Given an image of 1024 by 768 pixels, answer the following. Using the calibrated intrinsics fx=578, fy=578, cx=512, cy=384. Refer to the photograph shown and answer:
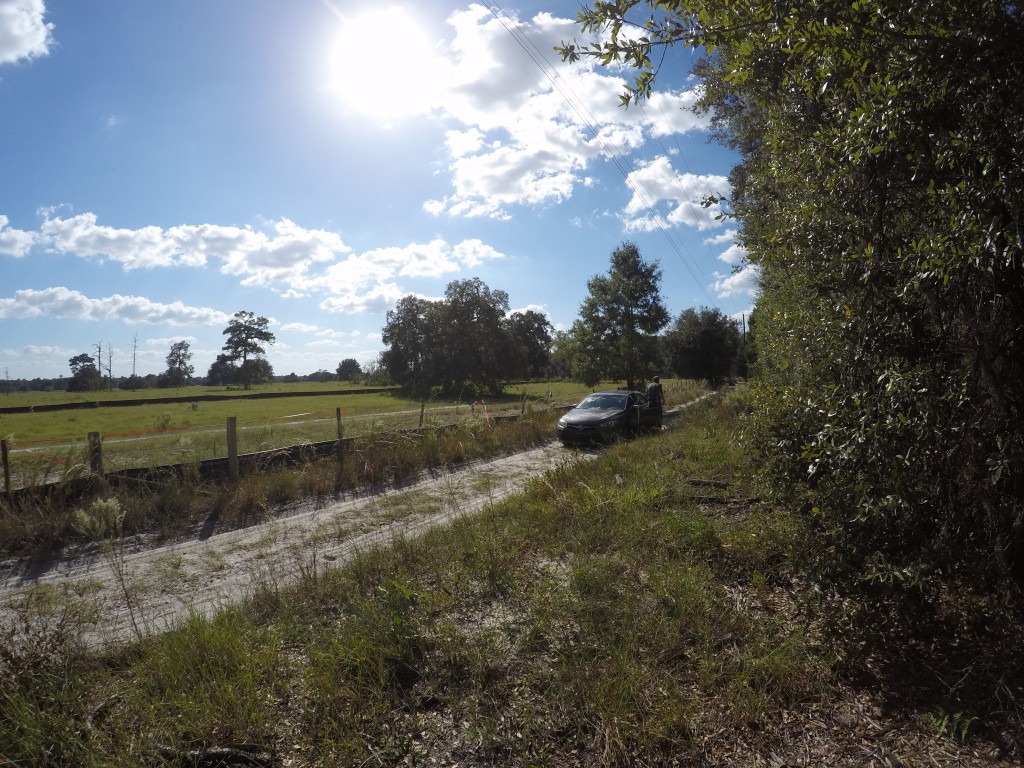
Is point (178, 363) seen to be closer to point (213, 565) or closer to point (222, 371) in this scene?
point (222, 371)

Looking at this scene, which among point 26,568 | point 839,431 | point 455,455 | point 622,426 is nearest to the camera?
point 839,431

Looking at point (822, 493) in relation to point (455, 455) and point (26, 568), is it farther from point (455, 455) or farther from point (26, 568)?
point (455, 455)

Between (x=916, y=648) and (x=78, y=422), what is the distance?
134 ft

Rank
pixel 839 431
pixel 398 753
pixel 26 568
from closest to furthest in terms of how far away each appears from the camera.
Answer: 1. pixel 398 753
2. pixel 839 431
3. pixel 26 568

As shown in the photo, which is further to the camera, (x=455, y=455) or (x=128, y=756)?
(x=455, y=455)

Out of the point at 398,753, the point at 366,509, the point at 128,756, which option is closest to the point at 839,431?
the point at 398,753

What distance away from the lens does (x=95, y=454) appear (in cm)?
943

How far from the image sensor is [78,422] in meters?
33.7

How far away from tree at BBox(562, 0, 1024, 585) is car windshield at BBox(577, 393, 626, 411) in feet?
42.9

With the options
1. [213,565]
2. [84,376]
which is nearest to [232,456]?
[213,565]

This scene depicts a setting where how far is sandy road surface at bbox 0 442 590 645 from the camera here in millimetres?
5555

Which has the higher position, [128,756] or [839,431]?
[839,431]

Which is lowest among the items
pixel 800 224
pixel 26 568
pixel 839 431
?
pixel 26 568

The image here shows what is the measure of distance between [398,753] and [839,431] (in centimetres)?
311
